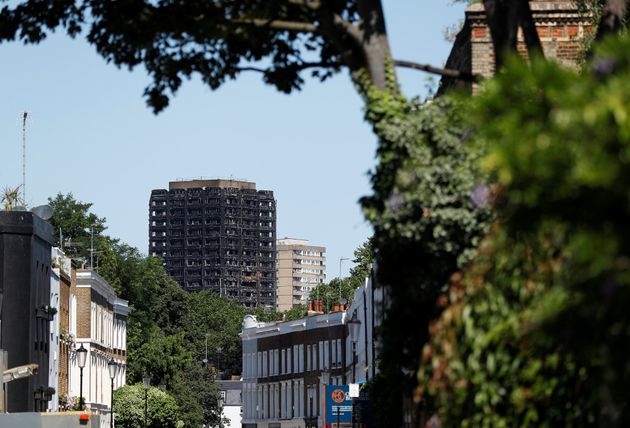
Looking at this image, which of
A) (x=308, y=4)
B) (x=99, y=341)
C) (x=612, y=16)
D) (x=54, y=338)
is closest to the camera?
(x=612, y=16)

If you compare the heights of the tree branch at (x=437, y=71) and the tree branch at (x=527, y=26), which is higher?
the tree branch at (x=527, y=26)

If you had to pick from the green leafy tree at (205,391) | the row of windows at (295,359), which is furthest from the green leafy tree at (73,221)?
the green leafy tree at (205,391)

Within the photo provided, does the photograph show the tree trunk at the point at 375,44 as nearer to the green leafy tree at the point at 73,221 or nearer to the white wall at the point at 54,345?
the white wall at the point at 54,345

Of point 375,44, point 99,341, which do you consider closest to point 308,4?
point 375,44

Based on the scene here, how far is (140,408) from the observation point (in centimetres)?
9106

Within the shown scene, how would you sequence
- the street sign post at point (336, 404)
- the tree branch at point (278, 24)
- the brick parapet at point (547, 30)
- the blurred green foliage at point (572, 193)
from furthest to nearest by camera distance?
the street sign post at point (336, 404), the brick parapet at point (547, 30), the tree branch at point (278, 24), the blurred green foliage at point (572, 193)

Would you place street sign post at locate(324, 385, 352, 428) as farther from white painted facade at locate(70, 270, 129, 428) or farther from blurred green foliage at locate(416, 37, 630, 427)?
blurred green foliage at locate(416, 37, 630, 427)

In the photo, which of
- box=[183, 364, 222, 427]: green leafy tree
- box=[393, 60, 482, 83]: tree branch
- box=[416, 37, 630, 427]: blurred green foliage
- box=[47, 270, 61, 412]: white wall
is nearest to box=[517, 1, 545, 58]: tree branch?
box=[393, 60, 482, 83]: tree branch

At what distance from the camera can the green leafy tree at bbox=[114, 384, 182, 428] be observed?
90.6 meters

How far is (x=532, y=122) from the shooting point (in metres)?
9.62

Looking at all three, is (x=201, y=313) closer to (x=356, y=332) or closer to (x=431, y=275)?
(x=356, y=332)

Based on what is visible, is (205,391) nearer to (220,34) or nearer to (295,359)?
(295,359)

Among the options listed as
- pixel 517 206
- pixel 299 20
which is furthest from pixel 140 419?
pixel 517 206

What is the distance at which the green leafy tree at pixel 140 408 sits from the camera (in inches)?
3568
